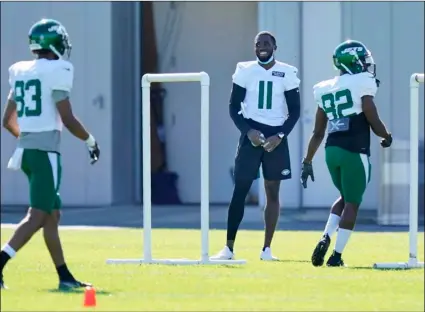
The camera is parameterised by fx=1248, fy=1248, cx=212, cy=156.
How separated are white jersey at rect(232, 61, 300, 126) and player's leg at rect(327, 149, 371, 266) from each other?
1.04 metres

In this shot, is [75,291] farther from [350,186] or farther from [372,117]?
[372,117]

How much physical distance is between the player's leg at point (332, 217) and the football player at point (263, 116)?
0.72 metres

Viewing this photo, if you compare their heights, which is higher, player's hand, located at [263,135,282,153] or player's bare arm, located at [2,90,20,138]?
player's bare arm, located at [2,90,20,138]

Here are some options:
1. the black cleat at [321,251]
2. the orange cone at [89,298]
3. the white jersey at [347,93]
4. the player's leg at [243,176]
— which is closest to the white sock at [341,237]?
the black cleat at [321,251]

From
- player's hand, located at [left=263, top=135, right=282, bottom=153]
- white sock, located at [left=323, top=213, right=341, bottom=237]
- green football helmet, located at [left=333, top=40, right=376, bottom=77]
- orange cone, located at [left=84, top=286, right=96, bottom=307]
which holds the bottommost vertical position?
orange cone, located at [left=84, top=286, right=96, bottom=307]

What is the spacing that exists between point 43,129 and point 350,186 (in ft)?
9.23

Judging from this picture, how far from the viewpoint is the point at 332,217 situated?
10.3 m

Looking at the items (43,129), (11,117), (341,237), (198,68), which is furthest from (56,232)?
(198,68)

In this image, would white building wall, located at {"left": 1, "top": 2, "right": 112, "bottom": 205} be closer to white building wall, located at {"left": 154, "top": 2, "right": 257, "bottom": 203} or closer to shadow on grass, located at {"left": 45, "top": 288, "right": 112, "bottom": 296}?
white building wall, located at {"left": 154, "top": 2, "right": 257, "bottom": 203}

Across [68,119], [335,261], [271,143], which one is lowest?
[335,261]

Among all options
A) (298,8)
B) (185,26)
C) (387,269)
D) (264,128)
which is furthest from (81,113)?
(387,269)

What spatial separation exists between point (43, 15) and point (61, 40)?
11.4m

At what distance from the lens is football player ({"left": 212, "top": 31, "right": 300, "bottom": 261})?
1084 cm

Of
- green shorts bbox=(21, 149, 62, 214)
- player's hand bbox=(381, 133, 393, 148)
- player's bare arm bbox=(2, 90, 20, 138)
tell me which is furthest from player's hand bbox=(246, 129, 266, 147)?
green shorts bbox=(21, 149, 62, 214)
